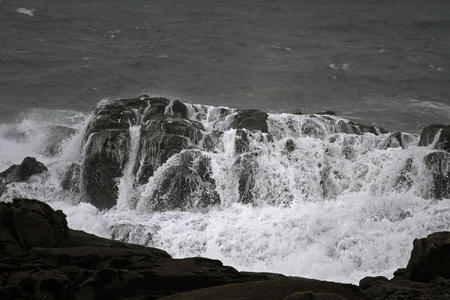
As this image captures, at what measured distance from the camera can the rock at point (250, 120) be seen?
25375 mm

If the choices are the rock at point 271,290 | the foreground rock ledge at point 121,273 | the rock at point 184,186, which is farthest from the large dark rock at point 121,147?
the rock at point 271,290

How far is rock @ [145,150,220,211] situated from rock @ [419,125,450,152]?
22.2 ft

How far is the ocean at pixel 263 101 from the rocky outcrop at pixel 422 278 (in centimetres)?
519

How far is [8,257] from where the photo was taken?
1245cm

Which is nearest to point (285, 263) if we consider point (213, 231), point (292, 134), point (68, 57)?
point (213, 231)

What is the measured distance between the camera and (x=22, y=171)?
2489 centimetres

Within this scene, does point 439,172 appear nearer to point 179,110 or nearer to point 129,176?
point 179,110

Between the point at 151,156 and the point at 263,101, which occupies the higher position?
the point at 263,101

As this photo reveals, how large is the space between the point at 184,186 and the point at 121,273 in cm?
1133

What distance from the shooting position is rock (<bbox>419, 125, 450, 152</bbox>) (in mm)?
23391

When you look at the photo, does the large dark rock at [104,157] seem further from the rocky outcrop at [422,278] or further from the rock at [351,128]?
the rocky outcrop at [422,278]

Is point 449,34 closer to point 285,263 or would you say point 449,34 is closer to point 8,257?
point 285,263

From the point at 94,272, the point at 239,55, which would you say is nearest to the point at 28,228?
the point at 94,272

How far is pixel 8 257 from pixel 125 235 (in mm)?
9354
